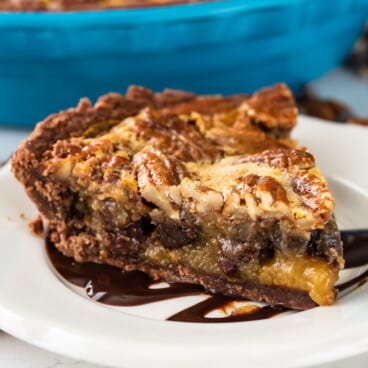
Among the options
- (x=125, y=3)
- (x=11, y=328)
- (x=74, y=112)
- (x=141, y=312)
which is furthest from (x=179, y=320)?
(x=125, y=3)

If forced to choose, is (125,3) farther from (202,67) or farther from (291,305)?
Result: (291,305)

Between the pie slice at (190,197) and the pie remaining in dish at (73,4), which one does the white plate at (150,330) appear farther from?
the pie remaining in dish at (73,4)

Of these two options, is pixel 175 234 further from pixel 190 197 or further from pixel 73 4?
pixel 73 4

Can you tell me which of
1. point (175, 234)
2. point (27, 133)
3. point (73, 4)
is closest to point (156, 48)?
point (73, 4)

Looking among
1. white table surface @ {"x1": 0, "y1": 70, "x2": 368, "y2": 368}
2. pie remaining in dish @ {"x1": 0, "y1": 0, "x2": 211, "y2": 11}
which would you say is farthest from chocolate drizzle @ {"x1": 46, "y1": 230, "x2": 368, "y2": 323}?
pie remaining in dish @ {"x1": 0, "y1": 0, "x2": 211, "y2": 11}

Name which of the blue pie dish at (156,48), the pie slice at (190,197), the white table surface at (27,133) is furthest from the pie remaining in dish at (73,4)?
the pie slice at (190,197)

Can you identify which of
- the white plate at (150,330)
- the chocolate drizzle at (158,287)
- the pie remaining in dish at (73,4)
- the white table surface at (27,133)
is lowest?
the white table surface at (27,133)

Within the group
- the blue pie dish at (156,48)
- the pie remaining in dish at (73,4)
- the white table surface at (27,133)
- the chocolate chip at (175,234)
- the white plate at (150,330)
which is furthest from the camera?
the pie remaining in dish at (73,4)
